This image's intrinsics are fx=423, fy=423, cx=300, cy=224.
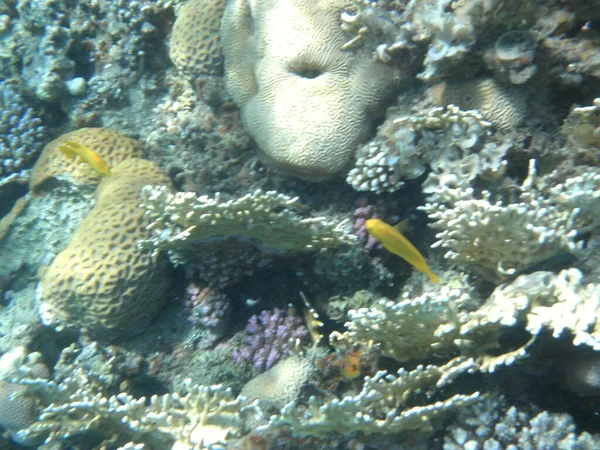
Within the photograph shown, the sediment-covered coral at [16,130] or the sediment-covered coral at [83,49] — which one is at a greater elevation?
the sediment-covered coral at [83,49]

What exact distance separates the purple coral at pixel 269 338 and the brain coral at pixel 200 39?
2.52 meters

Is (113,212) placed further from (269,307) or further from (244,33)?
(244,33)

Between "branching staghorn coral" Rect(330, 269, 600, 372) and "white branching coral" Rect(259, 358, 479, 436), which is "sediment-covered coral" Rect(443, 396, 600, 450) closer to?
"white branching coral" Rect(259, 358, 479, 436)

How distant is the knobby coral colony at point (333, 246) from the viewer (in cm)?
273

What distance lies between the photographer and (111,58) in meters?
5.45

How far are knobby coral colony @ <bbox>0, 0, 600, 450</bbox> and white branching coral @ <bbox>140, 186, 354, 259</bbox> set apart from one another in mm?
23

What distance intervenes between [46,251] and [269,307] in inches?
125

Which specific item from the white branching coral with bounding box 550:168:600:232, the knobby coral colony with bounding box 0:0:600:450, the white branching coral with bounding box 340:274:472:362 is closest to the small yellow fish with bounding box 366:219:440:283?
the knobby coral colony with bounding box 0:0:600:450

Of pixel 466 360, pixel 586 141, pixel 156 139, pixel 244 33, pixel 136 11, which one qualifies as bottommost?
pixel 466 360

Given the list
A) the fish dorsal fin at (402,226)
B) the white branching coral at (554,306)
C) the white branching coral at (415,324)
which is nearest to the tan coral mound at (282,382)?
the white branching coral at (415,324)

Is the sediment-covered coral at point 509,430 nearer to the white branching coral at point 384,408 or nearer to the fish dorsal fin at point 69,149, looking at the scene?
the white branching coral at point 384,408

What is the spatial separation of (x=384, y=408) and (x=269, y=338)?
1.31m

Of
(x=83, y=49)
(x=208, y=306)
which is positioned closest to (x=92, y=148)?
(x=83, y=49)

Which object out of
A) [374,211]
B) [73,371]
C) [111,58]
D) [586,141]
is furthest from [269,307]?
[111,58]
